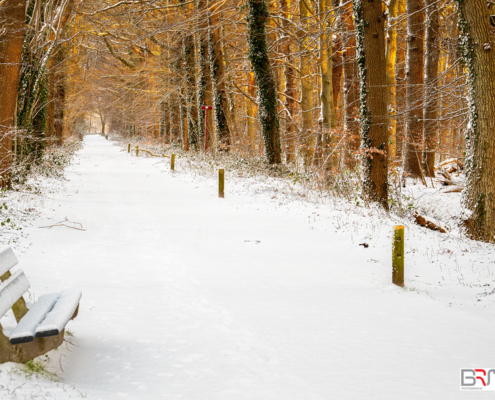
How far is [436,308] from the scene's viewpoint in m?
4.91

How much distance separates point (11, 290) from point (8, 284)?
0.05m

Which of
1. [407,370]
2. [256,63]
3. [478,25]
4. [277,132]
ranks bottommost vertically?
[407,370]

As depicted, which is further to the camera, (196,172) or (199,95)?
(199,95)

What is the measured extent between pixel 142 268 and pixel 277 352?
3049mm

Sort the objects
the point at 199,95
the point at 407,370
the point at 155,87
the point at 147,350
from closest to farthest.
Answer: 1. the point at 407,370
2. the point at 147,350
3. the point at 199,95
4. the point at 155,87

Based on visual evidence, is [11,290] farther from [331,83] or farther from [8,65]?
[331,83]

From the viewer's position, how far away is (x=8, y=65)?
10.1 metres

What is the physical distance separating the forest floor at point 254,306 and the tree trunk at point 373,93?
1027 millimetres

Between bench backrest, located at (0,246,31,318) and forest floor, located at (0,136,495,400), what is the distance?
1.52ft

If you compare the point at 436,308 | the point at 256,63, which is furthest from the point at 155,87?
the point at 436,308

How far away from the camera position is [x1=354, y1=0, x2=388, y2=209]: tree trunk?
948cm

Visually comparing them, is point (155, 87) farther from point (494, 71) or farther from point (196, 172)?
point (494, 71)

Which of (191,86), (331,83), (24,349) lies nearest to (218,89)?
(191,86)

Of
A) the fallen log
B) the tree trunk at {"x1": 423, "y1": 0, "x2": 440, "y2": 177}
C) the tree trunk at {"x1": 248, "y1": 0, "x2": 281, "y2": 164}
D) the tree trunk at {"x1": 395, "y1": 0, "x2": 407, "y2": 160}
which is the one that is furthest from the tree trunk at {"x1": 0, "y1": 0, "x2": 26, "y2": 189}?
the tree trunk at {"x1": 423, "y1": 0, "x2": 440, "y2": 177}
